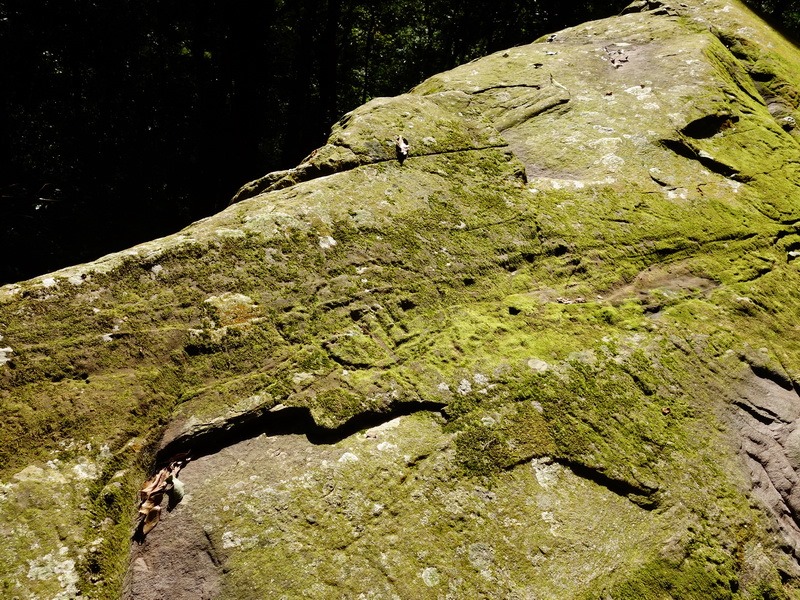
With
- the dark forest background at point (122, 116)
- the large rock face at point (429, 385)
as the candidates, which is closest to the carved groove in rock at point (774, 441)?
the large rock face at point (429, 385)

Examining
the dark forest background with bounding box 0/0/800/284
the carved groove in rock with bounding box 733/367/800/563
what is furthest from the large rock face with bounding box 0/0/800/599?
the dark forest background with bounding box 0/0/800/284

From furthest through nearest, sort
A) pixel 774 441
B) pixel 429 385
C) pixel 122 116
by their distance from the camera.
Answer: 1. pixel 122 116
2. pixel 774 441
3. pixel 429 385

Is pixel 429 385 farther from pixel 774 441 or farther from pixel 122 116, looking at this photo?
pixel 122 116

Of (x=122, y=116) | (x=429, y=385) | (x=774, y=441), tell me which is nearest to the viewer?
(x=429, y=385)

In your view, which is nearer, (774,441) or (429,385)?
(429,385)

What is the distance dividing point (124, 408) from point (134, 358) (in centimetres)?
31

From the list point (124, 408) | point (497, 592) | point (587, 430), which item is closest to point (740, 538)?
point (587, 430)

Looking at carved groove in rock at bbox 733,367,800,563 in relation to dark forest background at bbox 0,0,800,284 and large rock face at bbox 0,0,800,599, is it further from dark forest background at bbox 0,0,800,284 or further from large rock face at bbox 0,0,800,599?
dark forest background at bbox 0,0,800,284

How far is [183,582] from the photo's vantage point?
2.52 meters

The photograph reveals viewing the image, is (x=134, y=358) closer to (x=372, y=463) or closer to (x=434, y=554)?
(x=372, y=463)

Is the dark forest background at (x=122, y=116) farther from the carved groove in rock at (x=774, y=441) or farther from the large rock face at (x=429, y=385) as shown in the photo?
the carved groove in rock at (x=774, y=441)

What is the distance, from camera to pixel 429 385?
3342mm

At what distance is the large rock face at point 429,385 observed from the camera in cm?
266

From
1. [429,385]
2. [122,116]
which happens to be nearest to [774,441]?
[429,385]
